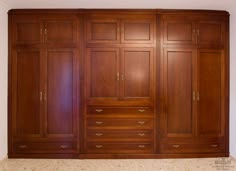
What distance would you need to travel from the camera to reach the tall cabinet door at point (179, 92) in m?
3.43

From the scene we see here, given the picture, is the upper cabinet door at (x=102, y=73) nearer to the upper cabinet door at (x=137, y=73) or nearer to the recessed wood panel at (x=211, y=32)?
the upper cabinet door at (x=137, y=73)

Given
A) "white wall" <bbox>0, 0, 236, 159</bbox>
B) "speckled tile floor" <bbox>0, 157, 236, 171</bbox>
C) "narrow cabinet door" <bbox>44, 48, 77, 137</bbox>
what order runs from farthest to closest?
"narrow cabinet door" <bbox>44, 48, 77, 137</bbox>
"white wall" <bbox>0, 0, 236, 159</bbox>
"speckled tile floor" <bbox>0, 157, 236, 171</bbox>

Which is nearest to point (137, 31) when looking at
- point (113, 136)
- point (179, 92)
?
point (179, 92)

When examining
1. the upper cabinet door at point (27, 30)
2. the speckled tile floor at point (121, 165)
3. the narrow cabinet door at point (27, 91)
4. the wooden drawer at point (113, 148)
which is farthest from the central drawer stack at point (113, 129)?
the upper cabinet door at point (27, 30)

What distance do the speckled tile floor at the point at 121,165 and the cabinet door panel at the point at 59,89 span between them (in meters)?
0.46

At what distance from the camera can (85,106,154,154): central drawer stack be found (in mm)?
3408

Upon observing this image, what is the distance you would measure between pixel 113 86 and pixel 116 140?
2.75ft

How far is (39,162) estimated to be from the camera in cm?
328

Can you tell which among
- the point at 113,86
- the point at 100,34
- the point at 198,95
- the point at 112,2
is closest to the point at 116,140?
the point at 113,86

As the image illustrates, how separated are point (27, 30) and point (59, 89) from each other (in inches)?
41.0

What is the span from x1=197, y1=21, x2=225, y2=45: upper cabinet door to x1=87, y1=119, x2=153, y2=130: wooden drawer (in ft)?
5.15

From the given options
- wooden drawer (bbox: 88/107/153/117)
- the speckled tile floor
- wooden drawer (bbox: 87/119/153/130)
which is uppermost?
wooden drawer (bbox: 88/107/153/117)

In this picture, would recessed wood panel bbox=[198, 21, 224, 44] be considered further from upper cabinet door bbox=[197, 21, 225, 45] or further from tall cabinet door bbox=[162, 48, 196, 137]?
tall cabinet door bbox=[162, 48, 196, 137]

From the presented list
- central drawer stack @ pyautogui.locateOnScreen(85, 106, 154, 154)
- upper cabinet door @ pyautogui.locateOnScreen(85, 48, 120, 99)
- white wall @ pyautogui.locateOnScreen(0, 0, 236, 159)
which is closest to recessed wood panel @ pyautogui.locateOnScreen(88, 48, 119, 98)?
upper cabinet door @ pyautogui.locateOnScreen(85, 48, 120, 99)
